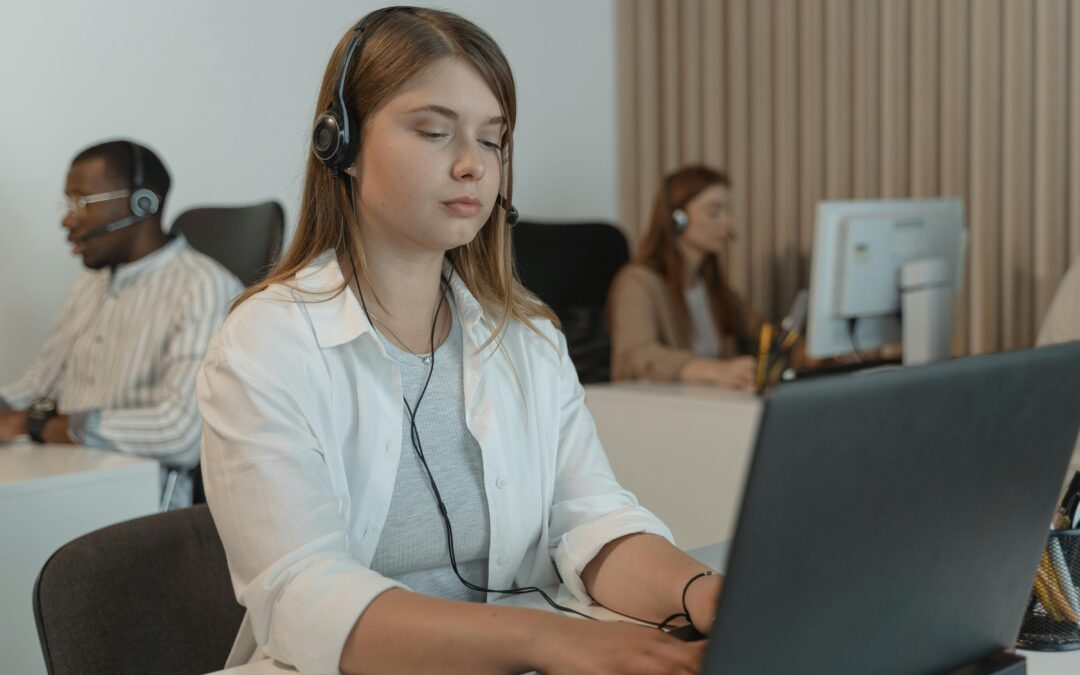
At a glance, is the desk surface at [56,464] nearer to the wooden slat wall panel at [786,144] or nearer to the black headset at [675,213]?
the black headset at [675,213]

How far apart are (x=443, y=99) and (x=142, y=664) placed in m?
0.66

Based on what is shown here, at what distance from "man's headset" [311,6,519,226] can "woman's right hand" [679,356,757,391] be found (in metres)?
1.93

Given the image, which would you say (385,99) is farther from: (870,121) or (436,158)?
(870,121)

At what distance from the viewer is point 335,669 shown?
0.93 m

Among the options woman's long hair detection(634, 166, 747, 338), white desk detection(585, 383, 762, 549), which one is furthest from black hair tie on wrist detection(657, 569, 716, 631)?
woman's long hair detection(634, 166, 747, 338)

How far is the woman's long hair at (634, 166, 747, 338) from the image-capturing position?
11.7 feet

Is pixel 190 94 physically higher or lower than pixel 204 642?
higher

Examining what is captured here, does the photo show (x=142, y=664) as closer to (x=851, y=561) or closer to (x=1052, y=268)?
(x=851, y=561)

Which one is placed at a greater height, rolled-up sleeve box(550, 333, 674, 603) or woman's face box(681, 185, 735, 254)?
woman's face box(681, 185, 735, 254)

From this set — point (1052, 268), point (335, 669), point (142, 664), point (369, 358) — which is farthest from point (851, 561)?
point (1052, 268)

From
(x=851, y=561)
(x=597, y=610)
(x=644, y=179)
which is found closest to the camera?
(x=851, y=561)

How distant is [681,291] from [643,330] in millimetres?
247

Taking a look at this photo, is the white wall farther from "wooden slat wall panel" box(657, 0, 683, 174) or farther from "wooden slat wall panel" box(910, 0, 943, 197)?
"wooden slat wall panel" box(910, 0, 943, 197)

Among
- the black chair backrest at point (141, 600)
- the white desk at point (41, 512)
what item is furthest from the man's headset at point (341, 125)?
the white desk at point (41, 512)
